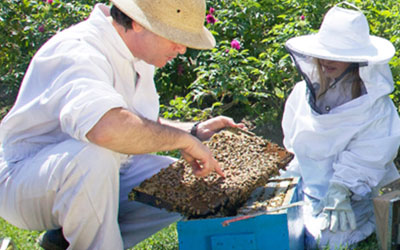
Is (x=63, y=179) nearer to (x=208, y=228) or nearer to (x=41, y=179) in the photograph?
(x=41, y=179)

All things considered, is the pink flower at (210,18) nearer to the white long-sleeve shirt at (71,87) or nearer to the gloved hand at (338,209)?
the white long-sleeve shirt at (71,87)

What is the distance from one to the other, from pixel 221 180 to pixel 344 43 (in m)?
1.01

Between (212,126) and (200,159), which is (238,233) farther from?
(212,126)

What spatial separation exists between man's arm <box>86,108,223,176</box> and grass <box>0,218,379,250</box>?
2.05 feet

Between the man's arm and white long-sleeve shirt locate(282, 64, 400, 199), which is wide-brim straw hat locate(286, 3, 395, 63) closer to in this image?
white long-sleeve shirt locate(282, 64, 400, 199)

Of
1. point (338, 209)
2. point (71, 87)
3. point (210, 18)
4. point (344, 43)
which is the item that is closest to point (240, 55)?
point (210, 18)

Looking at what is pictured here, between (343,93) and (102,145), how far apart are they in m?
1.46

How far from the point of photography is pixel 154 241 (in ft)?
10.6

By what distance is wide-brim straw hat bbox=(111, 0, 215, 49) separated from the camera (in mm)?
2615

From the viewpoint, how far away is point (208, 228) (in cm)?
264

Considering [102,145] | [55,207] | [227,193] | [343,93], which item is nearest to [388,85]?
[343,93]

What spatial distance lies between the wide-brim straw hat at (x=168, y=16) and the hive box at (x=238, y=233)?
0.75m

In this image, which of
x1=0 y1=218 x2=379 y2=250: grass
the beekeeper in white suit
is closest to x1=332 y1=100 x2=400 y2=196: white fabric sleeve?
the beekeeper in white suit

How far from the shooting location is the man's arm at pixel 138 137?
2.45 meters
